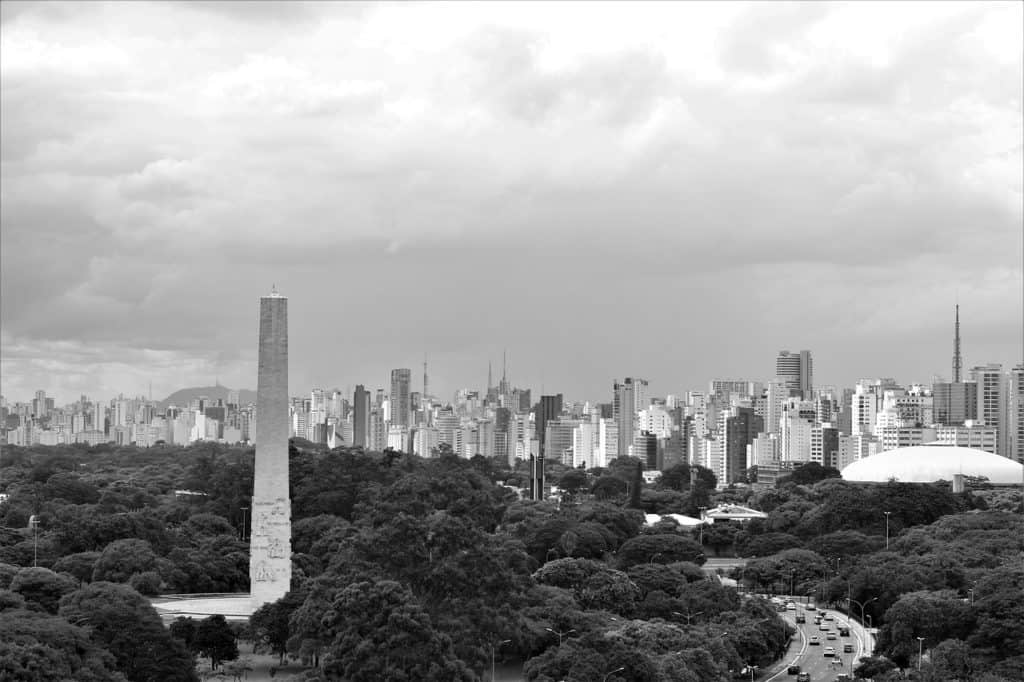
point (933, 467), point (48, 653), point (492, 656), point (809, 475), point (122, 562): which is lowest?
point (492, 656)

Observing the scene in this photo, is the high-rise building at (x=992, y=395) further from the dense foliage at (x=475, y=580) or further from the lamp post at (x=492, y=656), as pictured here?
the lamp post at (x=492, y=656)

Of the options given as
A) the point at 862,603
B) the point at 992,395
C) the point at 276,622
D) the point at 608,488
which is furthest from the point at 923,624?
the point at 992,395

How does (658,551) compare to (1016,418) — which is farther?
(1016,418)

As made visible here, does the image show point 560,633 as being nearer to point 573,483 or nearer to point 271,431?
point 271,431

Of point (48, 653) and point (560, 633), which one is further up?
point (48, 653)

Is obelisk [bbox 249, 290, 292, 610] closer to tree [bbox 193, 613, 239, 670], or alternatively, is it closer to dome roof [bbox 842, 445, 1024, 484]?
tree [bbox 193, 613, 239, 670]

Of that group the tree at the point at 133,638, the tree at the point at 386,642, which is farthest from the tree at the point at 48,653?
the tree at the point at 386,642

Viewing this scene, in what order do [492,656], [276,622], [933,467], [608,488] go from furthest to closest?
[933,467] < [608,488] < [276,622] < [492,656]

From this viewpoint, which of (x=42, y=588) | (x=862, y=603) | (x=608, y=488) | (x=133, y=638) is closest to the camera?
(x=133, y=638)

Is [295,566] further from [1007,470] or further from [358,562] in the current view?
[1007,470]
